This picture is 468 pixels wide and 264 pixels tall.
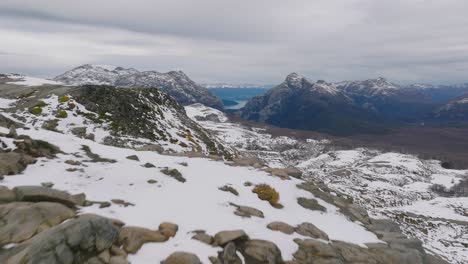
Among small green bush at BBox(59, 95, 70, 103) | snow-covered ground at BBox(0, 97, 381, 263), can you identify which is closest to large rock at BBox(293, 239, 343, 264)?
snow-covered ground at BBox(0, 97, 381, 263)

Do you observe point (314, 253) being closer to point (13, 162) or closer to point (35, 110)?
point (13, 162)

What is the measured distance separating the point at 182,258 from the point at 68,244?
4648mm

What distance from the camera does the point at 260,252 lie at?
15836 millimetres

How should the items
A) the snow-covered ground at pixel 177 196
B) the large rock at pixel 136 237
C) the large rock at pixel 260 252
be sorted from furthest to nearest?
the snow-covered ground at pixel 177 196, the large rock at pixel 260 252, the large rock at pixel 136 237

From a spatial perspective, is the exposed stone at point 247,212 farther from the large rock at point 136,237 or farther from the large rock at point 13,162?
the large rock at point 13,162

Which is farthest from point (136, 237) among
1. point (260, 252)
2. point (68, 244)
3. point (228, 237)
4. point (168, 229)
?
point (260, 252)

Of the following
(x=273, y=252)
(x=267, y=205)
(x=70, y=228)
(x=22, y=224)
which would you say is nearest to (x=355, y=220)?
(x=267, y=205)

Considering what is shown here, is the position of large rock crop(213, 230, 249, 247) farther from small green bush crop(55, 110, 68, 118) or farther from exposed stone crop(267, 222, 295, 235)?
small green bush crop(55, 110, 68, 118)

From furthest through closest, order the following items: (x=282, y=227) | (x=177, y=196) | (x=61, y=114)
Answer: (x=61, y=114) < (x=177, y=196) < (x=282, y=227)

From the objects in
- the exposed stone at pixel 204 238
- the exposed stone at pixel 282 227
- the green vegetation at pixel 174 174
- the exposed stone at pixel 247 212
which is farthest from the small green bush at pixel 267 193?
the exposed stone at pixel 204 238

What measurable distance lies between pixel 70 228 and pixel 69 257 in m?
1.22

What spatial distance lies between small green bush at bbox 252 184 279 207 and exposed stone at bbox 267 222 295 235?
3.32 m

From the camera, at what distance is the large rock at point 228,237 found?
1556 cm

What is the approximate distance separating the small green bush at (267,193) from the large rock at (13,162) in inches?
595
